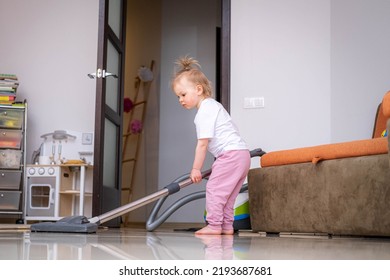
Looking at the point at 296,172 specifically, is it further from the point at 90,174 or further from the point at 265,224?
the point at 90,174

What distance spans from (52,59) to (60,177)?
118 centimetres

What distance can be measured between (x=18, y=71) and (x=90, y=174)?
1.18 metres

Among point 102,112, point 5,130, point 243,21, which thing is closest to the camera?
point 102,112

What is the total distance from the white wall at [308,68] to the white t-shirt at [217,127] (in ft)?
4.20

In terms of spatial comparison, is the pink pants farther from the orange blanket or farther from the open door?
the open door

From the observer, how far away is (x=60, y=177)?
493 cm

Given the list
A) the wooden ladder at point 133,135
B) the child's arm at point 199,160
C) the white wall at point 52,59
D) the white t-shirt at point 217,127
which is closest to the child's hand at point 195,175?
the child's arm at point 199,160

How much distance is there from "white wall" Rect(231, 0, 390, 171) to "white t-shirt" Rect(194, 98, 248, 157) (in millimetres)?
1282

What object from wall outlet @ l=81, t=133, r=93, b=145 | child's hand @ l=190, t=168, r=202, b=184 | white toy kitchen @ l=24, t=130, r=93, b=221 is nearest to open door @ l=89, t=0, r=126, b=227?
white toy kitchen @ l=24, t=130, r=93, b=221

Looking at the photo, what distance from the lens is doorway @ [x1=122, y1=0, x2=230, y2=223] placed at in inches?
251

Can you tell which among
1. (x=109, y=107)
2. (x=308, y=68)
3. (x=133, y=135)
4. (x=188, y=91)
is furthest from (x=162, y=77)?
(x=188, y=91)

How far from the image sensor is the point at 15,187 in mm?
4938

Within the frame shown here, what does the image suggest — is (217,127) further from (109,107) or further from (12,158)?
(12,158)
